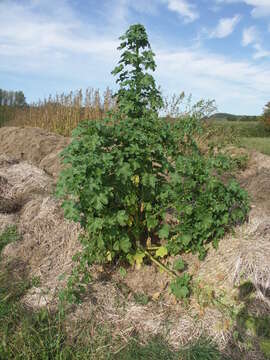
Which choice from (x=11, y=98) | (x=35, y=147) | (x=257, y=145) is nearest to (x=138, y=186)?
(x=35, y=147)

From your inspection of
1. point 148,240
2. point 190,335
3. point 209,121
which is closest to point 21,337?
point 190,335

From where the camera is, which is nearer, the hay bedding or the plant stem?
the hay bedding

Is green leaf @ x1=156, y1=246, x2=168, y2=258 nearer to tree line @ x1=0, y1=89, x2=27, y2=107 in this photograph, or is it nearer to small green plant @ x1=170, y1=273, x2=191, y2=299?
small green plant @ x1=170, y1=273, x2=191, y2=299

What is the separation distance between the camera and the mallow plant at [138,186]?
2947 mm

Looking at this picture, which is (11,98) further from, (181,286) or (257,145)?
(181,286)

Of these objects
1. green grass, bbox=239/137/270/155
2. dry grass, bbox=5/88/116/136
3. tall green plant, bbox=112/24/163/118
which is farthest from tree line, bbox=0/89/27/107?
tall green plant, bbox=112/24/163/118

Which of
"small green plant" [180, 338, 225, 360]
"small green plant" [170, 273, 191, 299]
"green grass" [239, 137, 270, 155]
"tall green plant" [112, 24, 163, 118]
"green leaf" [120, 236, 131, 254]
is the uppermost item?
"tall green plant" [112, 24, 163, 118]

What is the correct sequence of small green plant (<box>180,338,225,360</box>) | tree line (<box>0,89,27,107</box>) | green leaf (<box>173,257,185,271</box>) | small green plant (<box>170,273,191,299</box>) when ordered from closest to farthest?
small green plant (<box>180,338,225,360</box>)
small green plant (<box>170,273,191,299</box>)
green leaf (<box>173,257,185,271</box>)
tree line (<box>0,89,27,107</box>)

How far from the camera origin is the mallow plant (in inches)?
116

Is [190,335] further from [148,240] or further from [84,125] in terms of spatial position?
[84,125]

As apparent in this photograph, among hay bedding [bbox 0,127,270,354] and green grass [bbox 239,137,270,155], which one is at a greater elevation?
green grass [bbox 239,137,270,155]

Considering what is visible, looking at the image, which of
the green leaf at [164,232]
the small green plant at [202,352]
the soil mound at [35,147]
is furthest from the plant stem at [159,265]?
the soil mound at [35,147]

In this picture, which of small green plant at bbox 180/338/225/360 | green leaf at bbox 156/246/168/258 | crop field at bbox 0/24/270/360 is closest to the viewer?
small green plant at bbox 180/338/225/360

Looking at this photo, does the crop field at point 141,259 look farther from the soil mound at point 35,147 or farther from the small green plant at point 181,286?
the soil mound at point 35,147
